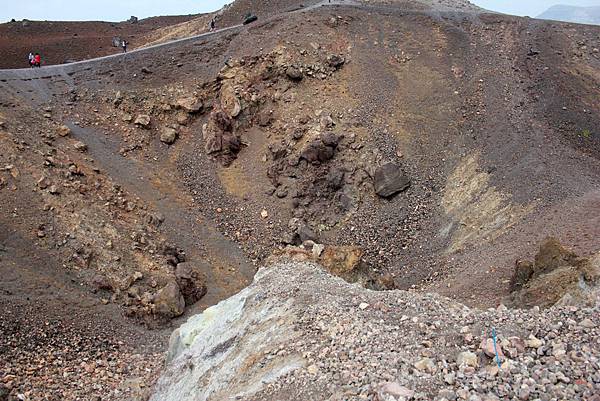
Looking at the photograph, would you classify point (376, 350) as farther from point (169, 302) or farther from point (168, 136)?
point (168, 136)

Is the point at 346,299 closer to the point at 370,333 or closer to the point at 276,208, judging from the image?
the point at 370,333

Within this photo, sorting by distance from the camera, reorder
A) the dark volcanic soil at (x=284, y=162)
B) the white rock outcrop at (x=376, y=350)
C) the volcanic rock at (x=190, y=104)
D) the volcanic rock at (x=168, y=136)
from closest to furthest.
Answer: the white rock outcrop at (x=376, y=350) < the dark volcanic soil at (x=284, y=162) < the volcanic rock at (x=168, y=136) < the volcanic rock at (x=190, y=104)

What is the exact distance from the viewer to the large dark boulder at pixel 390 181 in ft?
82.5

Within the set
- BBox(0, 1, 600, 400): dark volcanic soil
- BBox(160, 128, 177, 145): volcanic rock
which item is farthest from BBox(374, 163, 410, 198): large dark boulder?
BBox(160, 128, 177, 145): volcanic rock

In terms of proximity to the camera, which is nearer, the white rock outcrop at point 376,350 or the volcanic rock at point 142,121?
the white rock outcrop at point 376,350

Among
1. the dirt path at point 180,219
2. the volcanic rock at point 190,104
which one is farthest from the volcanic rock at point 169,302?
the volcanic rock at point 190,104

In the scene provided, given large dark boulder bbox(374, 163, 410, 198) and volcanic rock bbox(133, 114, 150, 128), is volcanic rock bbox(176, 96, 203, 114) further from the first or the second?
large dark boulder bbox(374, 163, 410, 198)

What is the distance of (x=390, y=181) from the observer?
82.5 ft

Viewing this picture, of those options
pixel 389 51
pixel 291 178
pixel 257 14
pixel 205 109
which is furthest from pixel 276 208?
pixel 257 14

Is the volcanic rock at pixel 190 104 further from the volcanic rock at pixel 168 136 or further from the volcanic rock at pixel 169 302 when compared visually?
the volcanic rock at pixel 169 302

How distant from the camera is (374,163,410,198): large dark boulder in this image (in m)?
25.1

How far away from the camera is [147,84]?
98.1 feet

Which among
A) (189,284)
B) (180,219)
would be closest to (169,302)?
(189,284)

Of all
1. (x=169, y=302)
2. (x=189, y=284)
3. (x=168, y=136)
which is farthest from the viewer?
(x=168, y=136)
